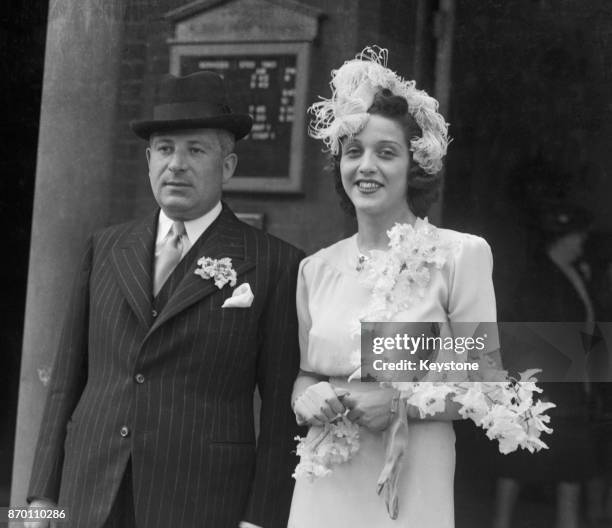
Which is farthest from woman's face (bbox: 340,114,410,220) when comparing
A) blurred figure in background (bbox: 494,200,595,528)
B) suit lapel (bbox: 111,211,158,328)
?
blurred figure in background (bbox: 494,200,595,528)

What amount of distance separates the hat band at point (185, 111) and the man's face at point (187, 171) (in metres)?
0.06

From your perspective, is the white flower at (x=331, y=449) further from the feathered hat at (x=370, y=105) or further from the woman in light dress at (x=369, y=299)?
the feathered hat at (x=370, y=105)

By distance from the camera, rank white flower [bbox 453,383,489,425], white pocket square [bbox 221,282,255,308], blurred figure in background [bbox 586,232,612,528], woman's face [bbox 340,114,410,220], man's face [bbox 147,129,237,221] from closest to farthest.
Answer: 1. white flower [bbox 453,383,489,425]
2. woman's face [bbox 340,114,410,220]
3. white pocket square [bbox 221,282,255,308]
4. man's face [bbox 147,129,237,221]
5. blurred figure in background [bbox 586,232,612,528]

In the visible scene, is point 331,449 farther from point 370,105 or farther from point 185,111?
point 185,111

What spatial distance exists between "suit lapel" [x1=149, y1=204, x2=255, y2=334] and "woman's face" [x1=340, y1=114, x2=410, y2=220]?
470 mm

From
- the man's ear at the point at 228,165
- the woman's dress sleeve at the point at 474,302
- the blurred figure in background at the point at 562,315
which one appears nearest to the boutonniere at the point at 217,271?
the man's ear at the point at 228,165

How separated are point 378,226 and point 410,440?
72cm

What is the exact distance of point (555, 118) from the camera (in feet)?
14.8

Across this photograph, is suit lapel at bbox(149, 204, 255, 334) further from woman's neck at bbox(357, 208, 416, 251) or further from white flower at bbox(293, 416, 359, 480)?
white flower at bbox(293, 416, 359, 480)

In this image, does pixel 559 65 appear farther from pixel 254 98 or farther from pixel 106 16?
pixel 106 16

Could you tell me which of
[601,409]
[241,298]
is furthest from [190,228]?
[601,409]

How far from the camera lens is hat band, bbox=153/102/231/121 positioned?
3.67 meters

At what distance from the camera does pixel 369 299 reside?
3379 millimetres

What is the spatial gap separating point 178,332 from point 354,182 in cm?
77
